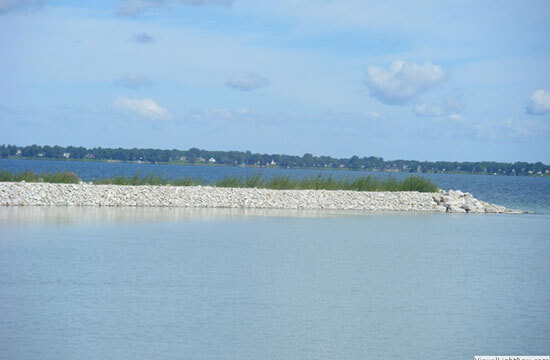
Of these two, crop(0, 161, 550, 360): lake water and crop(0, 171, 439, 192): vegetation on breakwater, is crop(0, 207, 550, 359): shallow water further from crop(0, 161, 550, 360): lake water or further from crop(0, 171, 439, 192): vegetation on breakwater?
crop(0, 171, 439, 192): vegetation on breakwater

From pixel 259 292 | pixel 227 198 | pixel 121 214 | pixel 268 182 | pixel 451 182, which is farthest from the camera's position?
pixel 451 182

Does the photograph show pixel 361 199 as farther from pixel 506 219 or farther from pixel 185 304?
pixel 185 304

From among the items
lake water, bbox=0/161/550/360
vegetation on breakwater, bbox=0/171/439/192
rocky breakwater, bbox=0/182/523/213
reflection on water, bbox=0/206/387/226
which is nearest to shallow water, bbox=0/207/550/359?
lake water, bbox=0/161/550/360

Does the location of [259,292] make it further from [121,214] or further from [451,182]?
[451,182]

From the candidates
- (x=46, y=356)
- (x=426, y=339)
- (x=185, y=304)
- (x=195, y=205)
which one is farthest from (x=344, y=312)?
(x=195, y=205)

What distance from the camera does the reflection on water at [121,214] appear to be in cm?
2030

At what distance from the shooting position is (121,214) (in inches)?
902

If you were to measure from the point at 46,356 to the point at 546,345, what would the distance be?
6004mm

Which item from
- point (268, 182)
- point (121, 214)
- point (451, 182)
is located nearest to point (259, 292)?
→ point (121, 214)

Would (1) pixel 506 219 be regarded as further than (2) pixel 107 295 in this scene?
Yes

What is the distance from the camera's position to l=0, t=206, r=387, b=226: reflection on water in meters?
20.3

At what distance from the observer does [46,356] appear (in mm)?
7703

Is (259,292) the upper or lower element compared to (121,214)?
lower

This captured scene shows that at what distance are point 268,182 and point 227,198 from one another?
457 cm
